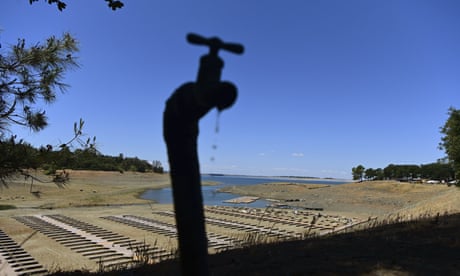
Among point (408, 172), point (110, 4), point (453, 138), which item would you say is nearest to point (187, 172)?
point (110, 4)

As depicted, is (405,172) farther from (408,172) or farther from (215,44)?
(215,44)

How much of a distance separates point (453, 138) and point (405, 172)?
356 feet

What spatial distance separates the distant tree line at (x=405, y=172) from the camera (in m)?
109

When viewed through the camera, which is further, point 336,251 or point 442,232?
point 442,232

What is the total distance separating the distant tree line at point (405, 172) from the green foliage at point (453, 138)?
278 feet

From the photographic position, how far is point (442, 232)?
6.95 metres

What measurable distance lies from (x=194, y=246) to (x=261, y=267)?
2.87m

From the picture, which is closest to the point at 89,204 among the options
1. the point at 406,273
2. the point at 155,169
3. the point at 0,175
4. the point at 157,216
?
the point at 157,216

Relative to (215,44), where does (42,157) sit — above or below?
below

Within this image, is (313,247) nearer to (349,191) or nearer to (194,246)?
(194,246)

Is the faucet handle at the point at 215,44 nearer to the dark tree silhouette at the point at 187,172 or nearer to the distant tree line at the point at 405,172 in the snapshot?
the dark tree silhouette at the point at 187,172

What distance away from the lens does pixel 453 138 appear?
25094 millimetres

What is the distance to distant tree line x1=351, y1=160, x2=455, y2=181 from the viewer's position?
108631 millimetres

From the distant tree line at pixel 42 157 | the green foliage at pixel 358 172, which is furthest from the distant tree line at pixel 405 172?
the distant tree line at pixel 42 157
